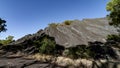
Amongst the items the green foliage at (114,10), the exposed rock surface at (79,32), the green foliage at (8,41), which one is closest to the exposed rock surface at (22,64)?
the exposed rock surface at (79,32)

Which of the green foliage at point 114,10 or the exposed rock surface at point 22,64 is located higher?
the green foliage at point 114,10

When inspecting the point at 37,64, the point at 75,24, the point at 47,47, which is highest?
the point at 75,24

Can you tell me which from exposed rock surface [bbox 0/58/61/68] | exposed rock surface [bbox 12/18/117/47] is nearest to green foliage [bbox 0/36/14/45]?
exposed rock surface [bbox 12/18/117/47]

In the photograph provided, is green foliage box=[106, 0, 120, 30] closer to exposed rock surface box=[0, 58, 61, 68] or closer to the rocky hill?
the rocky hill

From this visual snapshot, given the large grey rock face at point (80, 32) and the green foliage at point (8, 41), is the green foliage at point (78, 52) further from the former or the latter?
the green foliage at point (8, 41)

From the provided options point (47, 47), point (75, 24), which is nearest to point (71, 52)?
point (47, 47)

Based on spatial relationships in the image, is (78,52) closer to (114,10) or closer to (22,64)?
(22,64)

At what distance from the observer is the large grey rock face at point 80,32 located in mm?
21266

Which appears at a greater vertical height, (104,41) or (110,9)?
(110,9)

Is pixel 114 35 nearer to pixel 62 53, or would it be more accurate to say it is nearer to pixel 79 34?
pixel 79 34

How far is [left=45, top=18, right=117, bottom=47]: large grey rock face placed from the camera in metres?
21.3

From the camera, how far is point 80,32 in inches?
932

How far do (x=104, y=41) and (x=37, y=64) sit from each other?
8649mm

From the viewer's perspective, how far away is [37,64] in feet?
54.6
